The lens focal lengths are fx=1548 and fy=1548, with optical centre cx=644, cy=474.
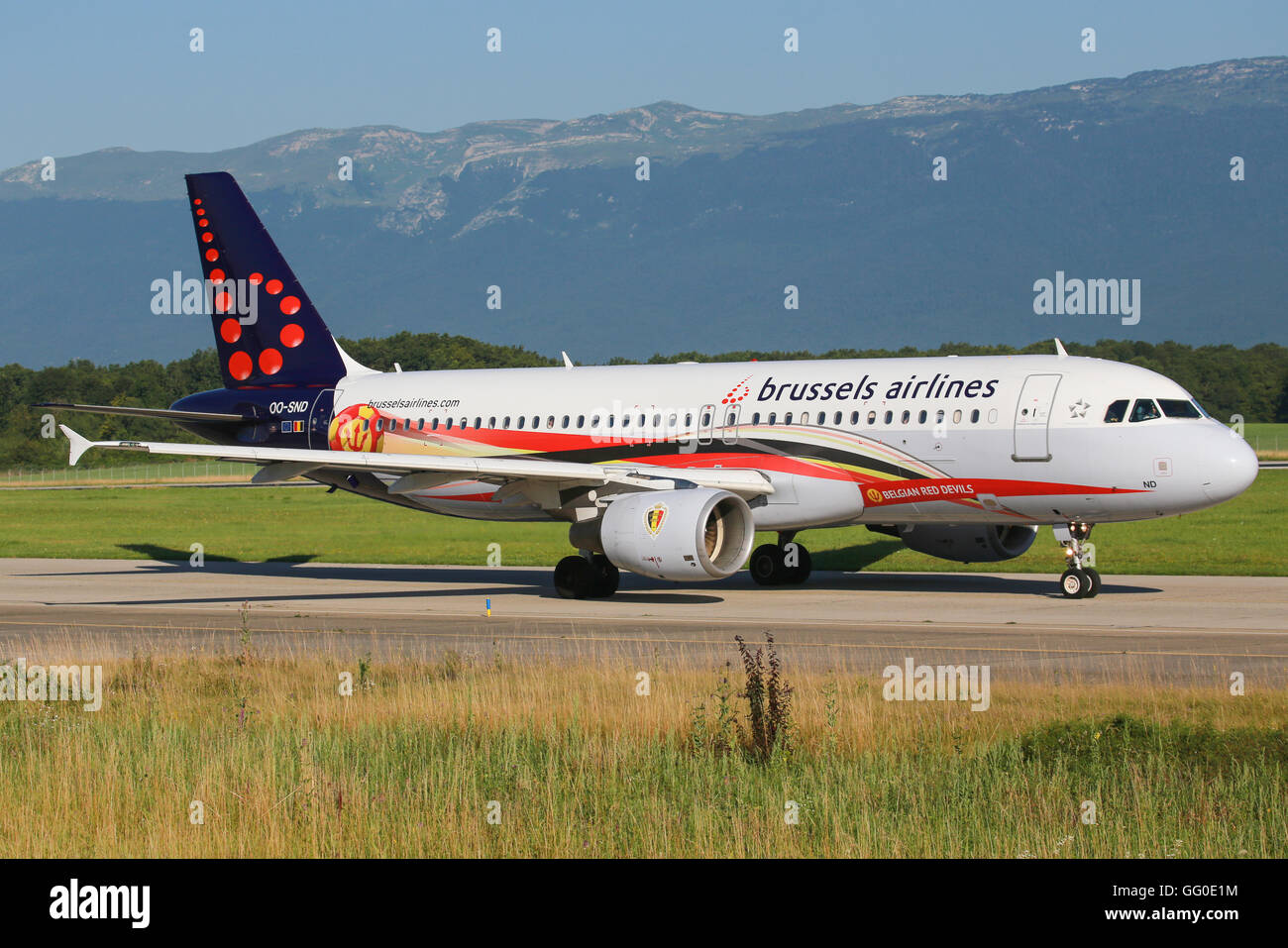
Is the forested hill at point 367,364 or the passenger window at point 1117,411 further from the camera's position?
the forested hill at point 367,364

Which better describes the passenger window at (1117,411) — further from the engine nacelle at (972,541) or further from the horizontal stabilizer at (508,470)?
the horizontal stabilizer at (508,470)

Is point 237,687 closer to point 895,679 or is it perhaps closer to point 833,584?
point 895,679

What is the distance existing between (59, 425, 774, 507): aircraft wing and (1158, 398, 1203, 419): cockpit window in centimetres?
694

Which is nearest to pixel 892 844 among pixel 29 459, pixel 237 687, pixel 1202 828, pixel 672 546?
pixel 1202 828

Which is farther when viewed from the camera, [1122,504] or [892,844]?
[1122,504]

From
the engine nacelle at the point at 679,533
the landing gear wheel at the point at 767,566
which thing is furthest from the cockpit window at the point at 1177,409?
the landing gear wheel at the point at 767,566

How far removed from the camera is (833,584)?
102 ft

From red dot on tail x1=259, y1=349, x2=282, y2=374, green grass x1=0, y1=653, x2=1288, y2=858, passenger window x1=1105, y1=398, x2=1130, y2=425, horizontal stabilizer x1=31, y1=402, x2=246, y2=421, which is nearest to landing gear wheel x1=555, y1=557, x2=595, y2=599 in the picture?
horizontal stabilizer x1=31, y1=402, x2=246, y2=421

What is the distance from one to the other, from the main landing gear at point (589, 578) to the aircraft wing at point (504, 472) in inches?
51.9

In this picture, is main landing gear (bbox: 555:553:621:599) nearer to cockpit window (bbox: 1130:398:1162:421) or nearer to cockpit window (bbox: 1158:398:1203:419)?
cockpit window (bbox: 1130:398:1162:421)

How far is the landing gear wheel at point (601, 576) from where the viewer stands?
2866 centimetres

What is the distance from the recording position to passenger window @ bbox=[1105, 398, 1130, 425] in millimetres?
25641

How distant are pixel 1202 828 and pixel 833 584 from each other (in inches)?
828

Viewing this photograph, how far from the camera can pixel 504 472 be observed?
27.2 m
